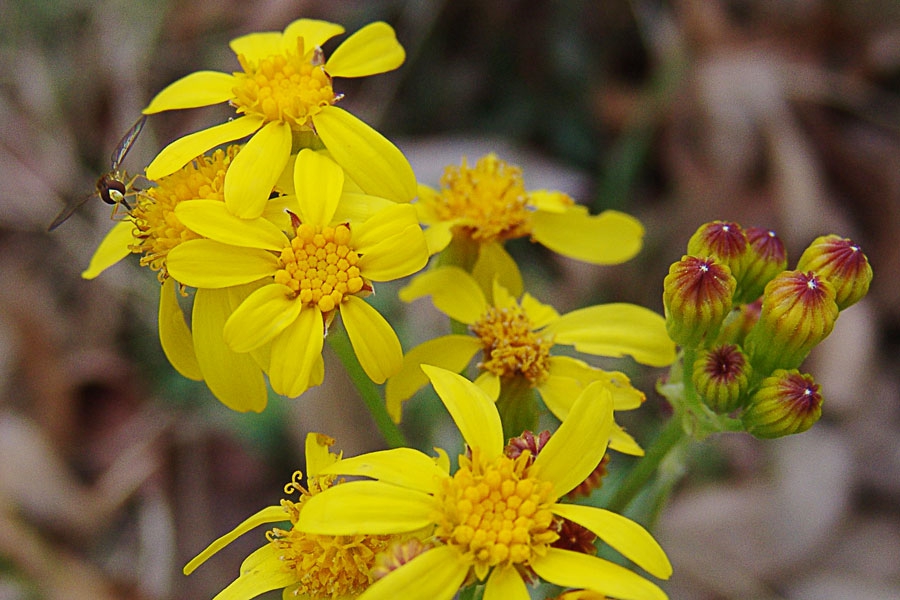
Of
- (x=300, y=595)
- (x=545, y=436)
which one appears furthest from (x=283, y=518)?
(x=545, y=436)

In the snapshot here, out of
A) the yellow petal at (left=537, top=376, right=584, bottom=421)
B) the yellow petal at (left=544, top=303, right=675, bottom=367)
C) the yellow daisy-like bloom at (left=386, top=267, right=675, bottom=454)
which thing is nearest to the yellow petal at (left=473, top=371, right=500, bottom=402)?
the yellow daisy-like bloom at (left=386, top=267, right=675, bottom=454)

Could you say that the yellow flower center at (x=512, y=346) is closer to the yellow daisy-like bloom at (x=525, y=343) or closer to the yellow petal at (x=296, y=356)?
the yellow daisy-like bloom at (x=525, y=343)

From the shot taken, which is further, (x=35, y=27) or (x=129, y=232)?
(x=35, y=27)

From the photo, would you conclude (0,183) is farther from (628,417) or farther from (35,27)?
(628,417)

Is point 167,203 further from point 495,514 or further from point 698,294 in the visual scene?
point 698,294

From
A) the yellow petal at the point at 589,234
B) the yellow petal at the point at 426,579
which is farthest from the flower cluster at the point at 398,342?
the yellow petal at the point at 589,234
